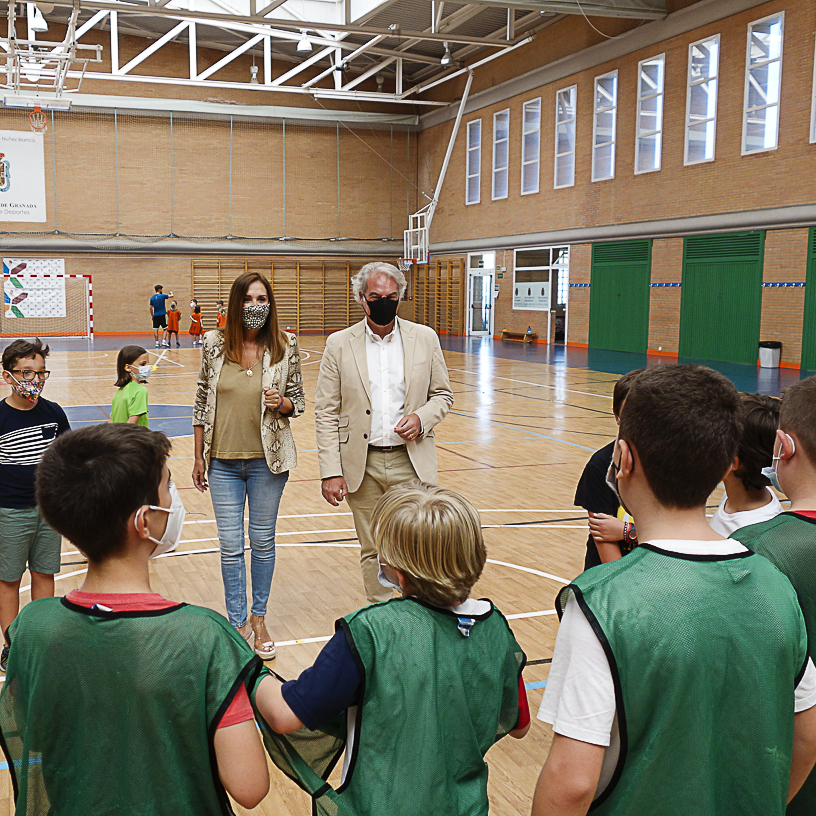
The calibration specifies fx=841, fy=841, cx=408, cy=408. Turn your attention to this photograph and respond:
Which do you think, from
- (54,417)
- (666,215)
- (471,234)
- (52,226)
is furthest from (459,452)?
(52,226)

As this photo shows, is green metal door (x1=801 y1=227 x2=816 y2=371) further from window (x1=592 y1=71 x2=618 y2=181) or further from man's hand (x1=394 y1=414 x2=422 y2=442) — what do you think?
man's hand (x1=394 y1=414 x2=422 y2=442)

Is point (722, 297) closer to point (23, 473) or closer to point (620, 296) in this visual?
point (620, 296)

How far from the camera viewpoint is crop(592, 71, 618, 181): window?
75.0 ft

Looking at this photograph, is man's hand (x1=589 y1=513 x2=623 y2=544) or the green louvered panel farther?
the green louvered panel

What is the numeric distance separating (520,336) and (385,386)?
81.3 ft

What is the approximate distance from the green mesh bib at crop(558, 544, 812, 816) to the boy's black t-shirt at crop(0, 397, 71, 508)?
308 cm

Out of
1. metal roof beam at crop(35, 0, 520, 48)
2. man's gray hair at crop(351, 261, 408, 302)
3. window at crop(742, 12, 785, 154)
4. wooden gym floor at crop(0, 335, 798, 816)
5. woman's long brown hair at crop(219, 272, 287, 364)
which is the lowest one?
wooden gym floor at crop(0, 335, 798, 816)

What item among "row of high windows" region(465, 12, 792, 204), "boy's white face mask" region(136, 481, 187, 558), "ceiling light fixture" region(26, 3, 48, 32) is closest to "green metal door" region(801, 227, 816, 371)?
"row of high windows" region(465, 12, 792, 204)

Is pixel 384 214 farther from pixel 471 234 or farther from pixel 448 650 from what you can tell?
pixel 448 650

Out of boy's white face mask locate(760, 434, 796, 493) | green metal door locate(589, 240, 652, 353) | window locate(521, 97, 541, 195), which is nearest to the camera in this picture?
boy's white face mask locate(760, 434, 796, 493)

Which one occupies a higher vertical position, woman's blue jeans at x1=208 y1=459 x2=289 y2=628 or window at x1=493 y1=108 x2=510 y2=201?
window at x1=493 y1=108 x2=510 y2=201

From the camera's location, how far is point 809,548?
68.5 inches

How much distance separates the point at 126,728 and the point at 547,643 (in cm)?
306

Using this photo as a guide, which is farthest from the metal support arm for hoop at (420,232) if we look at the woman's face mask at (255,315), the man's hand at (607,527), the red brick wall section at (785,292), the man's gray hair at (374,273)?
the man's hand at (607,527)
